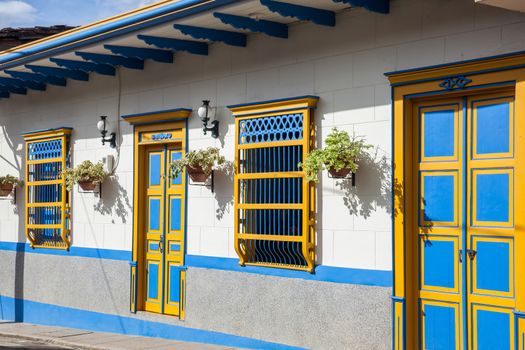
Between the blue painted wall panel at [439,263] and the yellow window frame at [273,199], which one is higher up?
the yellow window frame at [273,199]

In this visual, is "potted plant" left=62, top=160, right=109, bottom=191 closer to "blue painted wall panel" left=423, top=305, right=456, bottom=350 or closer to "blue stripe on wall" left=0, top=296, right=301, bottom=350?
"blue stripe on wall" left=0, top=296, right=301, bottom=350

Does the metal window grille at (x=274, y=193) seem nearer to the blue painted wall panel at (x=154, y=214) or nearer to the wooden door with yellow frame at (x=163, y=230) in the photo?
the wooden door with yellow frame at (x=163, y=230)

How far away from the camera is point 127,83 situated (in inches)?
405

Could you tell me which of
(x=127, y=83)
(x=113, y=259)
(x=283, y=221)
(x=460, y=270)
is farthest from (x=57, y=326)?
(x=460, y=270)

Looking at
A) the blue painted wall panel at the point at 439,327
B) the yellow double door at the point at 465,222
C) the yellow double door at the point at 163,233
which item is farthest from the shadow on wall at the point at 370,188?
the yellow double door at the point at 163,233

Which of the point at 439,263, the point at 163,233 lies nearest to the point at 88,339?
the point at 163,233

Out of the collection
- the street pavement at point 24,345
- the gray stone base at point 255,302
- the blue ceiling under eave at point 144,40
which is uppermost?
the blue ceiling under eave at point 144,40

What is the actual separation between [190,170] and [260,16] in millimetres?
2025

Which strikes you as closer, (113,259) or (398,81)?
(398,81)

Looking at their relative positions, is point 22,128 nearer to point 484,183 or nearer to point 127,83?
point 127,83

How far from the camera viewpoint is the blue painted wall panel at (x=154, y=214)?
32.4 ft

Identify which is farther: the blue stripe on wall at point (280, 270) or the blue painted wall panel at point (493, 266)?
the blue stripe on wall at point (280, 270)

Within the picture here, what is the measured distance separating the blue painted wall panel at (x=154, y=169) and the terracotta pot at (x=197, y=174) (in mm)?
1144

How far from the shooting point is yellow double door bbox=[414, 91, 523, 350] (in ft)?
20.6
